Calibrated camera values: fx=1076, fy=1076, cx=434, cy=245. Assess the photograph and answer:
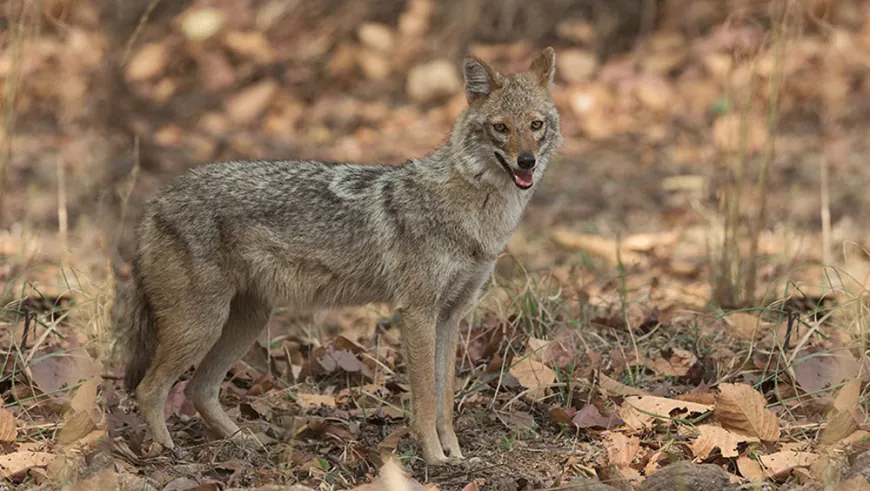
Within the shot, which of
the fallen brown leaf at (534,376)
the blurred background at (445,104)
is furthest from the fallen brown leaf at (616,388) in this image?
the blurred background at (445,104)

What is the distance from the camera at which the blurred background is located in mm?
10484

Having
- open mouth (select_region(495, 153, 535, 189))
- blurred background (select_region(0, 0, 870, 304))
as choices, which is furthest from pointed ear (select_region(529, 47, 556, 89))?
blurred background (select_region(0, 0, 870, 304))

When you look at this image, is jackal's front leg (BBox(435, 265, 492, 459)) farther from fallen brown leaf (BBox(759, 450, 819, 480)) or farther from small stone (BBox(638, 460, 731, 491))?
fallen brown leaf (BBox(759, 450, 819, 480))

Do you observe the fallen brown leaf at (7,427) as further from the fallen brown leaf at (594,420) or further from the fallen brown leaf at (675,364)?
the fallen brown leaf at (675,364)

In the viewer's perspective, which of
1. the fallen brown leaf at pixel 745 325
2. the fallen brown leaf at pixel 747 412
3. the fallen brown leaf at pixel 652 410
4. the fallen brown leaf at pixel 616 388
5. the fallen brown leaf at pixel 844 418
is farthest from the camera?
the fallen brown leaf at pixel 745 325

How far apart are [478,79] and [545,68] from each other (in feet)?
1.34

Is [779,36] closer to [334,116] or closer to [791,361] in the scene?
[791,361]

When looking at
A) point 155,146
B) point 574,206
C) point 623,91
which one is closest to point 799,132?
point 623,91

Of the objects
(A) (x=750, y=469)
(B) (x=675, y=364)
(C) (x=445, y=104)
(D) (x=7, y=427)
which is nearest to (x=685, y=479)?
(A) (x=750, y=469)

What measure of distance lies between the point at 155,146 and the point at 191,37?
301 cm

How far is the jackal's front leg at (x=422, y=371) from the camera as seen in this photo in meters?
5.31

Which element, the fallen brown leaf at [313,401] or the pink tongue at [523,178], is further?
the fallen brown leaf at [313,401]

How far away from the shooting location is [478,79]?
5.71 m

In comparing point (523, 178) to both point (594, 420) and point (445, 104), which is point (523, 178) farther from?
point (445, 104)
